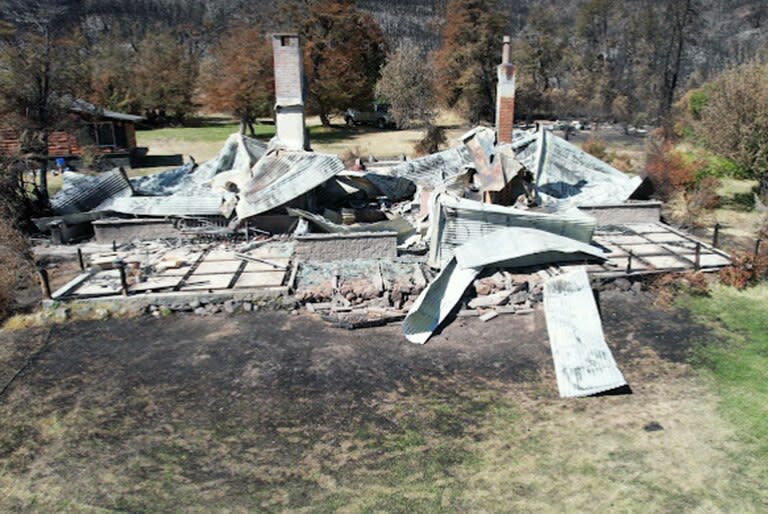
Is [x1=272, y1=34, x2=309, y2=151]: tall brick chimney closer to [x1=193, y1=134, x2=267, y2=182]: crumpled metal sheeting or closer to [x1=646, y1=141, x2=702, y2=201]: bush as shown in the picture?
[x1=193, y1=134, x2=267, y2=182]: crumpled metal sheeting

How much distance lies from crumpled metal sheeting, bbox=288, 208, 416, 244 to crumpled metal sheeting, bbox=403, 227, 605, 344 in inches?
86.7

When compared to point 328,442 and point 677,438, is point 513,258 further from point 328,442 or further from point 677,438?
point 328,442

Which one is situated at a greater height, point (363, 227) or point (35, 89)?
point (35, 89)

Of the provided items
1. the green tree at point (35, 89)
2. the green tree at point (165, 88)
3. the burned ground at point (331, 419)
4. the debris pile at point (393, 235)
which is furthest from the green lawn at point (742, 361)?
the green tree at point (165, 88)

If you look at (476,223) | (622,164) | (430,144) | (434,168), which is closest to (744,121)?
(622,164)

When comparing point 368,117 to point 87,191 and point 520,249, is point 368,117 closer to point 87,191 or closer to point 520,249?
point 87,191

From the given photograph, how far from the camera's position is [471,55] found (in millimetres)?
33938

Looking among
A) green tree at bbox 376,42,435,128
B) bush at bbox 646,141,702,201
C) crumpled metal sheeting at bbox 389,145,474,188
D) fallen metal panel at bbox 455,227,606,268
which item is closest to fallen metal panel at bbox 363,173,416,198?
crumpled metal sheeting at bbox 389,145,474,188

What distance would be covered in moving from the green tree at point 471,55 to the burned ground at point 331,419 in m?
27.6

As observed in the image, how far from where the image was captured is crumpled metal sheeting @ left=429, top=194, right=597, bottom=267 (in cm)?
1043

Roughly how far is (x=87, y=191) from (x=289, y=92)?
5363 millimetres

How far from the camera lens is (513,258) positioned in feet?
32.8

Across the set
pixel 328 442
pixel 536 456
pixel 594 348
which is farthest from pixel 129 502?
pixel 594 348

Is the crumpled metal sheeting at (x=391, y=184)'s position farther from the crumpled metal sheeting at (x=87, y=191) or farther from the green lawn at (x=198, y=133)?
the green lawn at (x=198, y=133)
